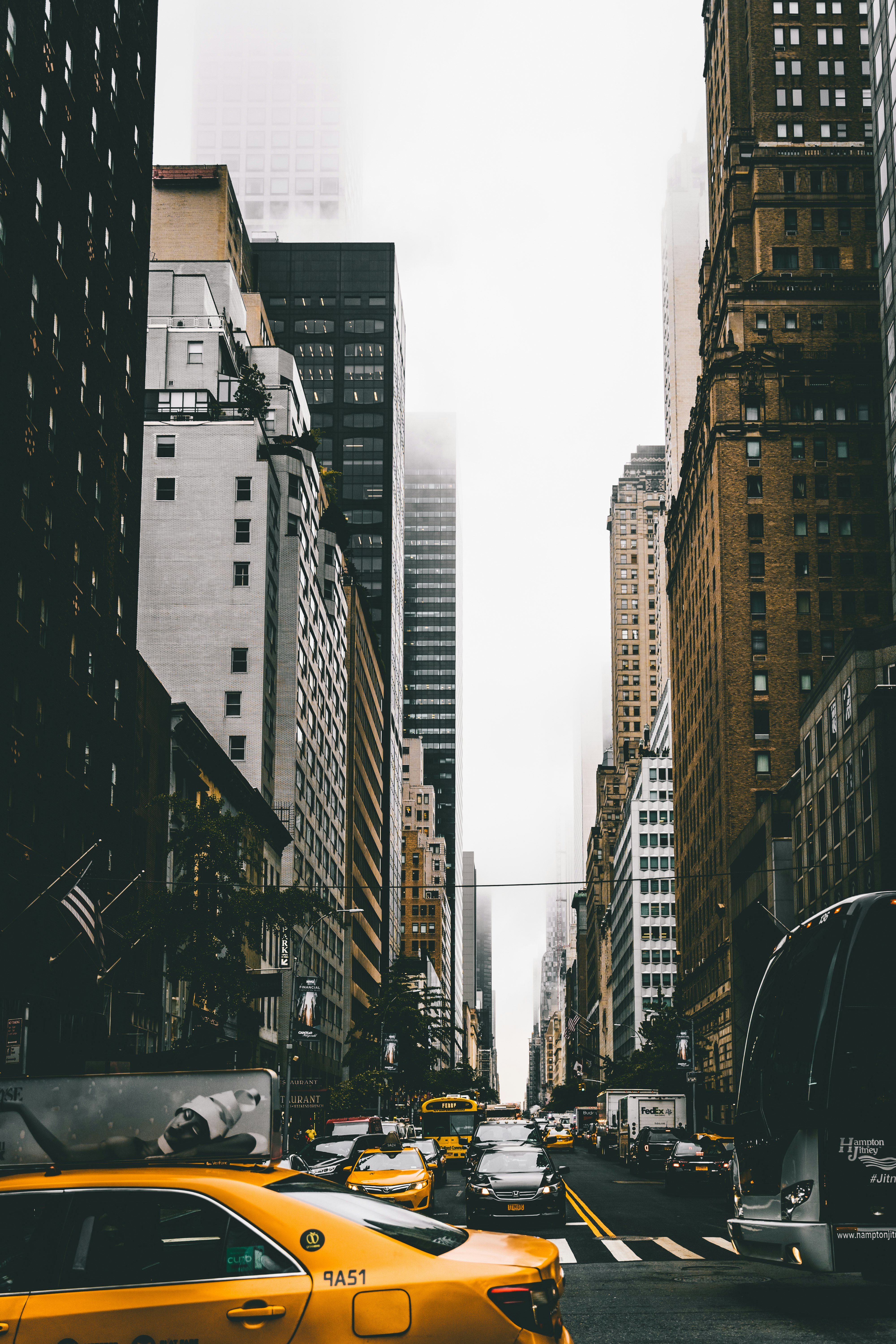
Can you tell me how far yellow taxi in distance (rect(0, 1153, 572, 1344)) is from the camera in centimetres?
702

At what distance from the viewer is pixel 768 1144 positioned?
44.7 ft

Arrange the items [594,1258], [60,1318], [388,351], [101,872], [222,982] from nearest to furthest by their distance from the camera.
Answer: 1. [60,1318]
2. [594,1258]
3. [222,982]
4. [101,872]
5. [388,351]

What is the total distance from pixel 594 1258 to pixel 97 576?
33117 mm

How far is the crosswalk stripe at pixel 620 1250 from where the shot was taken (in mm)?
19422

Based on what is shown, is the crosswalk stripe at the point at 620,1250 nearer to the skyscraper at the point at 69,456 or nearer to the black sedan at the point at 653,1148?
the skyscraper at the point at 69,456

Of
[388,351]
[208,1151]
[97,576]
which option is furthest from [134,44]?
[388,351]

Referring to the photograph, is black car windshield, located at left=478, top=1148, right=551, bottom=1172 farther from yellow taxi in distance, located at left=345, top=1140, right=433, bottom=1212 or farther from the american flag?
the american flag

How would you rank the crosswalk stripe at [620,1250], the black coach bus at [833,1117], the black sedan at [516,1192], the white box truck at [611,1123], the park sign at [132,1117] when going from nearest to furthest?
the park sign at [132,1117] → the black coach bus at [833,1117] → the crosswalk stripe at [620,1250] → the black sedan at [516,1192] → the white box truck at [611,1123]

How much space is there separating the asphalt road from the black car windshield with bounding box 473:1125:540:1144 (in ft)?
15.4

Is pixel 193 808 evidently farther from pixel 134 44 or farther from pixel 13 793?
pixel 134 44

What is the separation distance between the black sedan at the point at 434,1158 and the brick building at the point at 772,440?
136 ft

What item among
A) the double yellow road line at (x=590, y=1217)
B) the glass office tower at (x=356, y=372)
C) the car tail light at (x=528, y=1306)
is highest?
the glass office tower at (x=356, y=372)

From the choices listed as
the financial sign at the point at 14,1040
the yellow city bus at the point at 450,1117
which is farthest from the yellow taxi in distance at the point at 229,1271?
the yellow city bus at the point at 450,1117

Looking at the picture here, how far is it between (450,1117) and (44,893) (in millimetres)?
50052
